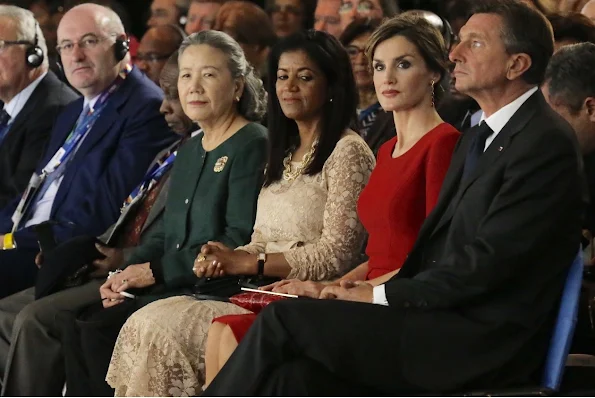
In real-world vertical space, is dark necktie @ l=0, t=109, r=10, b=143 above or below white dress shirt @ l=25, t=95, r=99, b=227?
above

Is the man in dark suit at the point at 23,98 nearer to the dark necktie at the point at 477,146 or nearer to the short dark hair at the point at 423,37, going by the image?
the short dark hair at the point at 423,37

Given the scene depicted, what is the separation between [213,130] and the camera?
4691 mm

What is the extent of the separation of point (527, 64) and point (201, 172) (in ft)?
5.11

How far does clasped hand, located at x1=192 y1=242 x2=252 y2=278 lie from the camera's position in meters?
4.09

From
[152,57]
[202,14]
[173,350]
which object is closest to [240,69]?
[173,350]

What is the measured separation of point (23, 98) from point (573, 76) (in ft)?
10.4

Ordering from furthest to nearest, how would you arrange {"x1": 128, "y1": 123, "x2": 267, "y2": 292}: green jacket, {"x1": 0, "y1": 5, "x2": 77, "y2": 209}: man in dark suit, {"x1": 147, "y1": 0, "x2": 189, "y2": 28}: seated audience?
1. {"x1": 147, "y1": 0, "x2": 189, "y2": 28}: seated audience
2. {"x1": 0, "y1": 5, "x2": 77, "y2": 209}: man in dark suit
3. {"x1": 128, "y1": 123, "x2": 267, "y2": 292}: green jacket

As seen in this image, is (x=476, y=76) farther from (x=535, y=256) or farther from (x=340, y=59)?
(x=340, y=59)

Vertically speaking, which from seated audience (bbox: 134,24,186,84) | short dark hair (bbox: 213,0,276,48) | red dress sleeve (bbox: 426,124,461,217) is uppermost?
short dark hair (bbox: 213,0,276,48)

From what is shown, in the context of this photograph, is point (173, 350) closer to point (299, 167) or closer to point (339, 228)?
point (339, 228)

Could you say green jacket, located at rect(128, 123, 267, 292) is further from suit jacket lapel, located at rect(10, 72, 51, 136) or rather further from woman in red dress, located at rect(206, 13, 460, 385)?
suit jacket lapel, located at rect(10, 72, 51, 136)

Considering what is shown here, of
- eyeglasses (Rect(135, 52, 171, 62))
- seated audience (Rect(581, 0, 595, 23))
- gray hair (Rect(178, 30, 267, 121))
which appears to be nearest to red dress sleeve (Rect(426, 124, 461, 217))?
gray hair (Rect(178, 30, 267, 121))

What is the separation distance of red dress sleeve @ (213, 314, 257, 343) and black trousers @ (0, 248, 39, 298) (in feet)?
6.73

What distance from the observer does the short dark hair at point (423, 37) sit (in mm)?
3928
